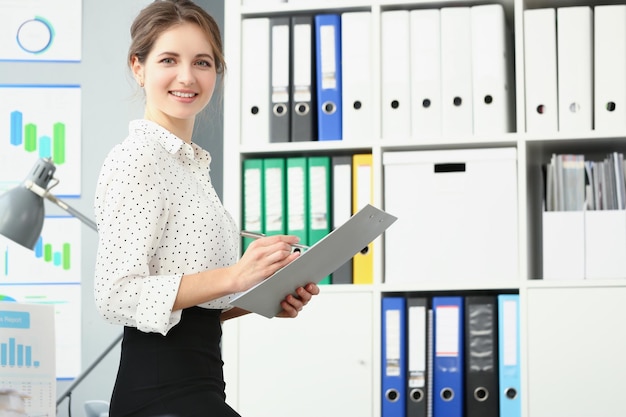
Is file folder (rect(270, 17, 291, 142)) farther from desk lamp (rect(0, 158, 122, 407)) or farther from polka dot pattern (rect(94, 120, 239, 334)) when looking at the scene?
polka dot pattern (rect(94, 120, 239, 334))

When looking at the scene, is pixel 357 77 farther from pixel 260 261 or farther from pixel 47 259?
pixel 260 261

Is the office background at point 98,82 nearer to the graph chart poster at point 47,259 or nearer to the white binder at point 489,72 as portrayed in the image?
the graph chart poster at point 47,259

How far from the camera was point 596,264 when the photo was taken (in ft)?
8.63

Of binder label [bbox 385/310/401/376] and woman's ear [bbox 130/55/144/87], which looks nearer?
woman's ear [bbox 130/55/144/87]

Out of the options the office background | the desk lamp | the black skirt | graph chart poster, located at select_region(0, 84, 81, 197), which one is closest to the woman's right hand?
the black skirt

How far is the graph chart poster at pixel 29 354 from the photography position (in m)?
2.09

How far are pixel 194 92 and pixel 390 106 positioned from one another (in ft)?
4.05

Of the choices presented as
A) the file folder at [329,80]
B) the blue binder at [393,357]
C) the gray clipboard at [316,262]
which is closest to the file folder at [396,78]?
the file folder at [329,80]

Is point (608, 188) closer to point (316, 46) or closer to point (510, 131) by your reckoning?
point (510, 131)

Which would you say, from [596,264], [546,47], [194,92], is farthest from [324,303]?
[194,92]

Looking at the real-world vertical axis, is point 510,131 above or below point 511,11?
below

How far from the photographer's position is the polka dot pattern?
54.5 inches

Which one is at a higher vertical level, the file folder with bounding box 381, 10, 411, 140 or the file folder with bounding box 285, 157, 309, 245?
the file folder with bounding box 381, 10, 411, 140

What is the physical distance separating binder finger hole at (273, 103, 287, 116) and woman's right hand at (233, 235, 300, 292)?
141 cm
